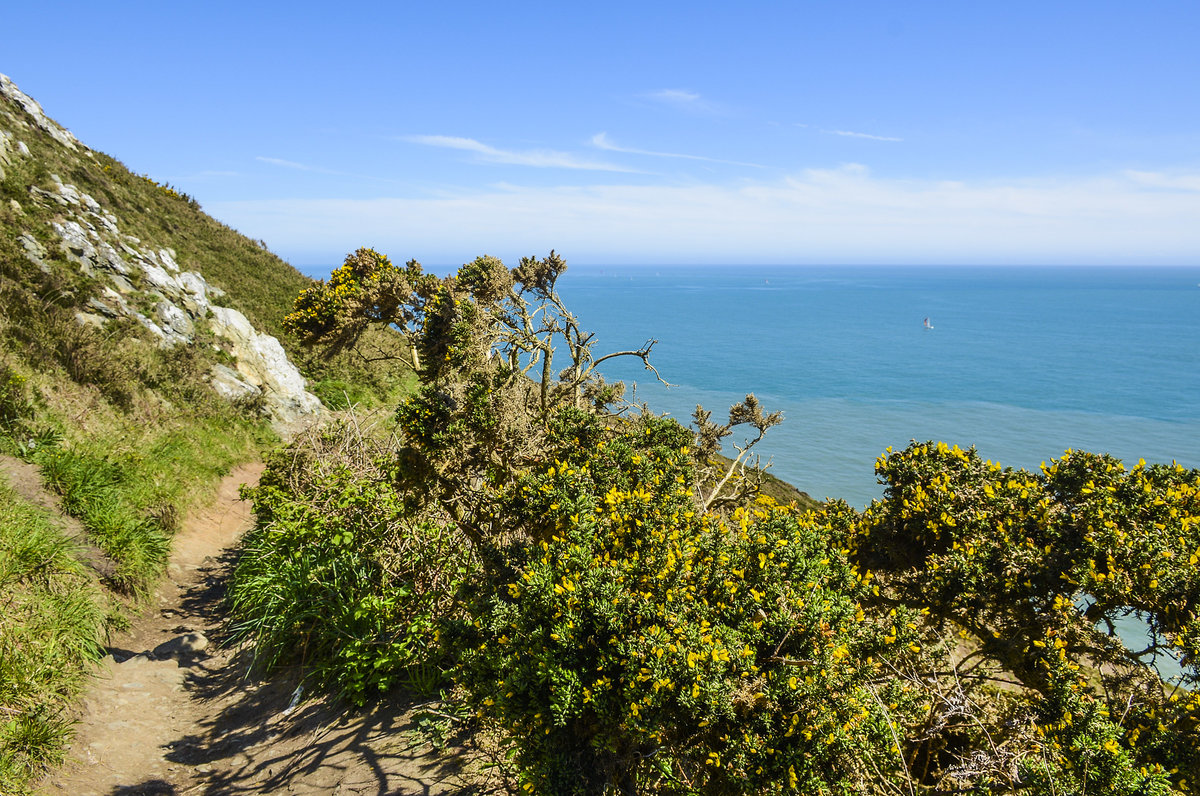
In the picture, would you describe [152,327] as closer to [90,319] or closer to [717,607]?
[90,319]

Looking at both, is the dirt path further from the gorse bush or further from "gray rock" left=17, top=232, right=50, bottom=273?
"gray rock" left=17, top=232, right=50, bottom=273

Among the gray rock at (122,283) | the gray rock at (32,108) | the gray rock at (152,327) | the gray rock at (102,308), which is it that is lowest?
the gray rock at (152,327)

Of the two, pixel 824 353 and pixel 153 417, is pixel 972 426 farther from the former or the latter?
pixel 153 417

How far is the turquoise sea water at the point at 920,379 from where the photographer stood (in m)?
45.2

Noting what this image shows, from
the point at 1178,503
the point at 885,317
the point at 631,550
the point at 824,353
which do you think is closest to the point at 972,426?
the point at 824,353

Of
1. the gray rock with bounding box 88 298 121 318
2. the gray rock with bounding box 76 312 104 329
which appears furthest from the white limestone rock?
the gray rock with bounding box 76 312 104 329

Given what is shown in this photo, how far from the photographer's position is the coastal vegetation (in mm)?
3965

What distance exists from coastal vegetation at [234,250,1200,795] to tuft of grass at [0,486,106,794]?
1887 millimetres

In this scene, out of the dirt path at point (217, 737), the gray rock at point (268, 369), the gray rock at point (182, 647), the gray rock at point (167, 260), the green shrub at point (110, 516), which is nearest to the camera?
the dirt path at point (217, 737)

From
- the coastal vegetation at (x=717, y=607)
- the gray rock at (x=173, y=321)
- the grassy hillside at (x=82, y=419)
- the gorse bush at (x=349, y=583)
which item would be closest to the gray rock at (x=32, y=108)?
the grassy hillside at (x=82, y=419)

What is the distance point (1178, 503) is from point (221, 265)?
32093 millimetres

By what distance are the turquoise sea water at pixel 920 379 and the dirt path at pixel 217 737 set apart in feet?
19.4

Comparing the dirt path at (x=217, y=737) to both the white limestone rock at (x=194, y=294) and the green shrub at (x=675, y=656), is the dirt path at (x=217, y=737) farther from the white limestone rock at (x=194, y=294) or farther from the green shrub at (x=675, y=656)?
the white limestone rock at (x=194, y=294)

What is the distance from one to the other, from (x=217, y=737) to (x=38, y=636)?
2241mm
